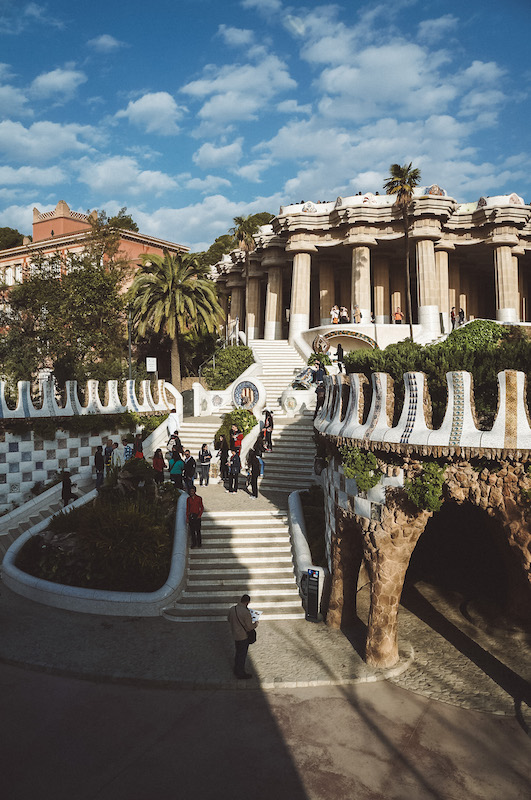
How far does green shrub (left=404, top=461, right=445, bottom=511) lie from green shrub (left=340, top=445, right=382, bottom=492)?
0.83 m

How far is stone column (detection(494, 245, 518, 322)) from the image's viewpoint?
39125mm

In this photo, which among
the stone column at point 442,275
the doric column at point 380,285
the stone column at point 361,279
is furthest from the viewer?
the doric column at point 380,285

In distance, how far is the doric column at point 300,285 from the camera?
39938mm

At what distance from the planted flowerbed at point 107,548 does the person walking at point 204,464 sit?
13.0 feet

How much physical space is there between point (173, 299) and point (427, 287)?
1719 cm

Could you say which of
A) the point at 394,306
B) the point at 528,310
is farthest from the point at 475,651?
the point at 528,310

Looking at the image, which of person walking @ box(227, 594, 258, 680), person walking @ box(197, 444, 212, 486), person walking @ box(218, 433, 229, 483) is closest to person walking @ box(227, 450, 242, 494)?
person walking @ box(218, 433, 229, 483)

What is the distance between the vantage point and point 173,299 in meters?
35.1

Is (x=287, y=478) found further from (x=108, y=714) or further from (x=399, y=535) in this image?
(x=108, y=714)

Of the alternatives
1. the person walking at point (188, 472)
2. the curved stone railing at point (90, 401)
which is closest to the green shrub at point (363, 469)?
the person walking at point (188, 472)

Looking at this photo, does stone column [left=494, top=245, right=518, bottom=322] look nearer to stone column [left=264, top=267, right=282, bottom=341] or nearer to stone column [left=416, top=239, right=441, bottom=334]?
stone column [left=416, top=239, right=441, bottom=334]

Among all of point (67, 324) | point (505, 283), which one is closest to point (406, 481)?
point (67, 324)

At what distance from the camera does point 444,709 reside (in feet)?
29.0

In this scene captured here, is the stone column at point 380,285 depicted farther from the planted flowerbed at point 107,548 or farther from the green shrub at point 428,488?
the green shrub at point 428,488
